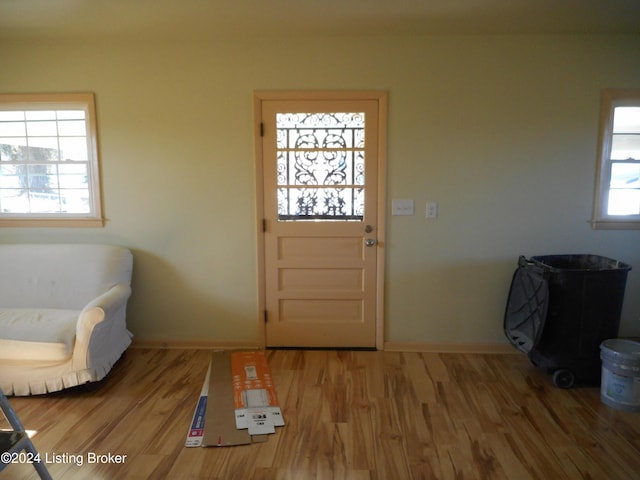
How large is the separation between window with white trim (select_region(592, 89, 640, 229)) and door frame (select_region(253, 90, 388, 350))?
1622 mm

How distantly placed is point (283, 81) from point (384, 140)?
884mm

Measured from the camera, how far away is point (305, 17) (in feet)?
8.58

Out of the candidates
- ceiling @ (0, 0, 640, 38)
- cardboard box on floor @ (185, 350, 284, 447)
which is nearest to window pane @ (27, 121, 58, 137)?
ceiling @ (0, 0, 640, 38)

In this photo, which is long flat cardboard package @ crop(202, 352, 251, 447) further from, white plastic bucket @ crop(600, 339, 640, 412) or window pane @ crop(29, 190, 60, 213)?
white plastic bucket @ crop(600, 339, 640, 412)

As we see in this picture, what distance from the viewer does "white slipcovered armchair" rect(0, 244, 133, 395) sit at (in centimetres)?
246

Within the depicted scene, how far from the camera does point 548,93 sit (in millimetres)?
2947

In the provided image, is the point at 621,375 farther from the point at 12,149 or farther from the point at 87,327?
the point at 12,149

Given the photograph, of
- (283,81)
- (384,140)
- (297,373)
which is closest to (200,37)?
(283,81)

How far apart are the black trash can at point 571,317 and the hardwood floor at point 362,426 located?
151mm

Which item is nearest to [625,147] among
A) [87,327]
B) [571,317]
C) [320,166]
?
[571,317]

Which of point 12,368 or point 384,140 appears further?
point 384,140

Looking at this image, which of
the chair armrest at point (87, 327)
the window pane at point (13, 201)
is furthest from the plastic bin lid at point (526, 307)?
the window pane at point (13, 201)

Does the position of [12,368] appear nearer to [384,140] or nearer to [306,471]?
[306,471]

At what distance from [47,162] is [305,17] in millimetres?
2332
